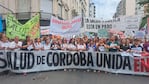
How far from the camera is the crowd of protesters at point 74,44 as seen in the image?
14320mm

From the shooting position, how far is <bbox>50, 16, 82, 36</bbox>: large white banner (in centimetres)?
1594

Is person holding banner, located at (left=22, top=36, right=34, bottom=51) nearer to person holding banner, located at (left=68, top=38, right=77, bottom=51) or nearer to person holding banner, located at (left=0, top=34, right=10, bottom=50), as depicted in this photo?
person holding banner, located at (left=0, top=34, right=10, bottom=50)

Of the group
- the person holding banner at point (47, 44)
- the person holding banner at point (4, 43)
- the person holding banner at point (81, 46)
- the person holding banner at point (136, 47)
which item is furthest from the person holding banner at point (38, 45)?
the person holding banner at point (136, 47)

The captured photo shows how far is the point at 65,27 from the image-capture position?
1614cm

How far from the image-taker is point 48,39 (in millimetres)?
14953

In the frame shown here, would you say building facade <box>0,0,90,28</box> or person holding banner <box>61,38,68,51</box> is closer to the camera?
person holding banner <box>61,38,68,51</box>

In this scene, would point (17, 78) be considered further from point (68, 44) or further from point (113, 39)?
point (113, 39)

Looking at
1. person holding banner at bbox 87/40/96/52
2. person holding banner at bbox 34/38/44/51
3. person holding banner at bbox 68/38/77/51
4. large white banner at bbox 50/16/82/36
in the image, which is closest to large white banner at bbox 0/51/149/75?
person holding banner at bbox 34/38/44/51

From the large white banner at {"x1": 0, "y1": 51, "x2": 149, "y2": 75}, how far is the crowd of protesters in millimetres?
353

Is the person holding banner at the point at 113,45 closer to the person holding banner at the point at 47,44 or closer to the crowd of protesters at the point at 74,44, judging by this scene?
the crowd of protesters at the point at 74,44

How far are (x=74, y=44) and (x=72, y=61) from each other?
0.88m

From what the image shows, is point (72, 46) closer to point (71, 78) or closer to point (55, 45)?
point (55, 45)

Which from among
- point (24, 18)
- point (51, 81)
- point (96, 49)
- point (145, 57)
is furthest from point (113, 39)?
point (24, 18)

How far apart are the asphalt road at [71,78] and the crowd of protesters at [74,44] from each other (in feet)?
4.20
